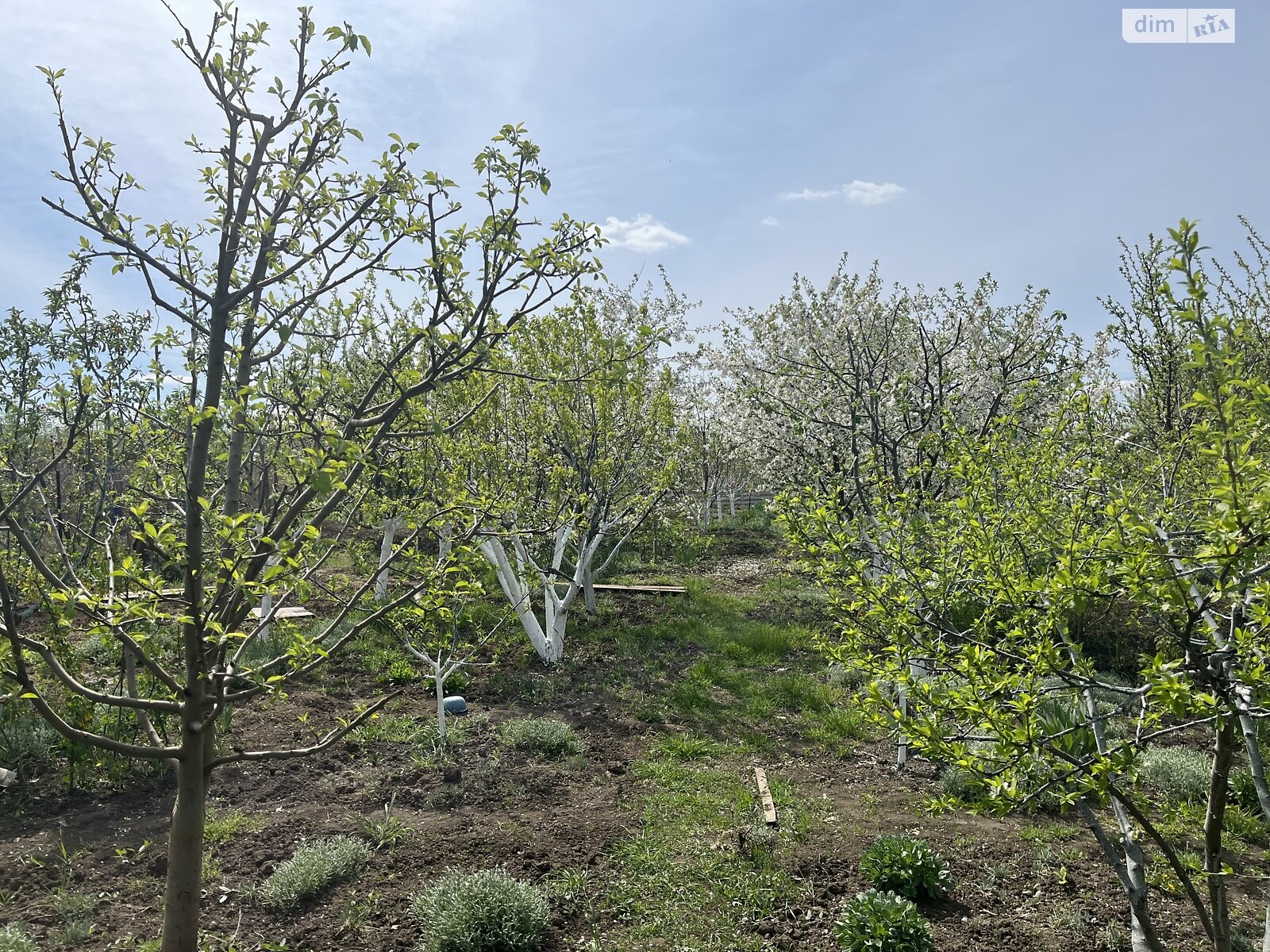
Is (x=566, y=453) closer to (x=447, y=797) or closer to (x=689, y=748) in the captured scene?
(x=689, y=748)

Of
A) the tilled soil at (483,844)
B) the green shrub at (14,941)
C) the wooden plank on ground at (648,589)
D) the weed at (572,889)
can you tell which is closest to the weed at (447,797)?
the tilled soil at (483,844)

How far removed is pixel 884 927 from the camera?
3.84m

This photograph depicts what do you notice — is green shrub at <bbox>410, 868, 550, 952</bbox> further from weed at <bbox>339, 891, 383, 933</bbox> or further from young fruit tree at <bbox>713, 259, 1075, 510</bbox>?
young fruit tree at <bbox>713, 259, 1075, 510</bbox>

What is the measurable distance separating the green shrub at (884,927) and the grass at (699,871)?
539mm

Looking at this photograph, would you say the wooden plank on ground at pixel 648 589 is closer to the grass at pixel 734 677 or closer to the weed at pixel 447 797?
the grass at pixel 734 677

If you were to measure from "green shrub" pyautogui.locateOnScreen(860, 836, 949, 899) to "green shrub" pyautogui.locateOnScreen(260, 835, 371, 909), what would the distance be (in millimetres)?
3349

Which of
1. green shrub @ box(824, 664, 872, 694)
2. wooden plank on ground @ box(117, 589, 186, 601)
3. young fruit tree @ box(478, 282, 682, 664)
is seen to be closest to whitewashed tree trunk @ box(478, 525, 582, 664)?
young fruit tree @ box(478, 282, 682, 664)

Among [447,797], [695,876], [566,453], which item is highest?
[566,453]

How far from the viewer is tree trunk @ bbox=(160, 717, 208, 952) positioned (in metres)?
3.01

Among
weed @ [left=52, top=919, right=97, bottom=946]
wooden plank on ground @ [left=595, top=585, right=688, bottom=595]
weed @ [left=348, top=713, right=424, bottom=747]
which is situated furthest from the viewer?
wooden plank on ground @ [left=595, top=585, right=688, bottom=595]

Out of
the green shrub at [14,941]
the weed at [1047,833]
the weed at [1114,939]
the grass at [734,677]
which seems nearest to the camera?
the green shrub at [14,941]

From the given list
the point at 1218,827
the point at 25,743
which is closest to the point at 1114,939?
the point at 1218,827

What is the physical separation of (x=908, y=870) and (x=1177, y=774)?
9.66 ft

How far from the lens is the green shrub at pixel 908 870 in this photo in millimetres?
4453
